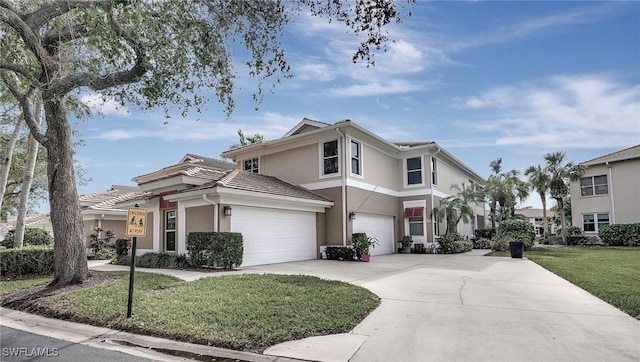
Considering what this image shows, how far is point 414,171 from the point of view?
21500 mm

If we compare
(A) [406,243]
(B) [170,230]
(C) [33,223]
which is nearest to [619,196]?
(A) [406,243]

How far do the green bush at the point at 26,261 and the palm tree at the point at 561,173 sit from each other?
103 ft

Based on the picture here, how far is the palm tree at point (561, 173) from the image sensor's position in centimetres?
2772

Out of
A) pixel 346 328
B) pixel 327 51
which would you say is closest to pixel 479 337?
pixel 346 328

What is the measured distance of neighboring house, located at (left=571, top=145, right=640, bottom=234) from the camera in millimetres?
26031

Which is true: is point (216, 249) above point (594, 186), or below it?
below

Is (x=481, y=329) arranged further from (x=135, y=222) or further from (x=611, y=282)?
(x=611, y=282)

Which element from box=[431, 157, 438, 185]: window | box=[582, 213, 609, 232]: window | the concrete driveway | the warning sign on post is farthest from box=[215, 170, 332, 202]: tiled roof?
box=[582, 213, 609, 232]: window

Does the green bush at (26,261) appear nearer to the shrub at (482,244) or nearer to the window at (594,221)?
the shrub at (482,244)

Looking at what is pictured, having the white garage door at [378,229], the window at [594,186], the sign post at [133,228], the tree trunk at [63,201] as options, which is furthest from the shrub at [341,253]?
the window at [594,186]

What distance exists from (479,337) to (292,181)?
1451 cm

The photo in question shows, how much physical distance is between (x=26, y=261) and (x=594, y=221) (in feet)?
113

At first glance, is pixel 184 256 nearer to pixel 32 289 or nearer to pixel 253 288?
pixel 32 289

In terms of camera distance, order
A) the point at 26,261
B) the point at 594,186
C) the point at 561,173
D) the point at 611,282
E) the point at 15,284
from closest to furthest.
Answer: the point at 611,282 → the point at 15,284 → the point at 26,261 → the point at 561,173 → the point at 594,186
